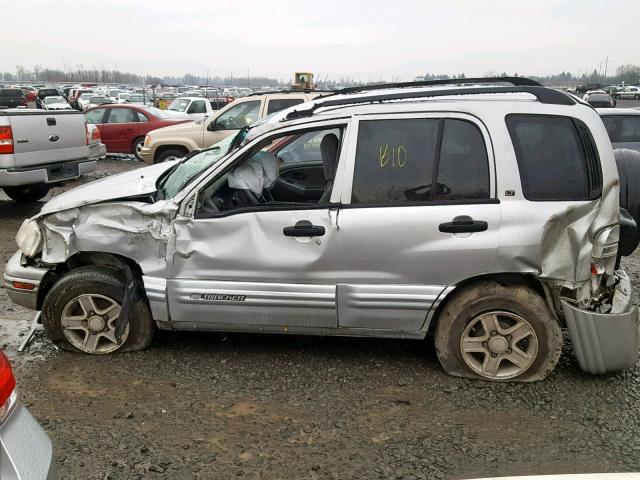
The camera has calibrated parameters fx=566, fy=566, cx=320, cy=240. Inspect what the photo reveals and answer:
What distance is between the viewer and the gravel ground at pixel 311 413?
2928 millimetres

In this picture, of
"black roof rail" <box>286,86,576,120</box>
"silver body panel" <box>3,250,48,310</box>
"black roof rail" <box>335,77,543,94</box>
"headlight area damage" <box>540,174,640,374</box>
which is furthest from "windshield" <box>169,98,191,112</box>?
"headlight area damage" <box>540,174,640,374</box>

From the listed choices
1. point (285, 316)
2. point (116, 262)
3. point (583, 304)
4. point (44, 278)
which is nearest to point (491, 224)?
point (583, 304)

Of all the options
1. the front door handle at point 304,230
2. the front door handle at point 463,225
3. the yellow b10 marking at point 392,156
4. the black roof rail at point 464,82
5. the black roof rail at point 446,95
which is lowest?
the front door handle at point 304,230

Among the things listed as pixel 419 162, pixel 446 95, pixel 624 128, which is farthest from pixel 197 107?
pixel 419 162

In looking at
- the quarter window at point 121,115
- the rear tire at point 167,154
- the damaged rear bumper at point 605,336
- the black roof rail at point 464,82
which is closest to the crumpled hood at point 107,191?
the black roof rail at point 464,82

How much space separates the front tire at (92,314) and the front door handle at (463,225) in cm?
213

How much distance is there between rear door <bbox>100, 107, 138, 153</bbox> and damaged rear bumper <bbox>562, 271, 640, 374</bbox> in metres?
13.5

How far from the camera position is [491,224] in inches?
135

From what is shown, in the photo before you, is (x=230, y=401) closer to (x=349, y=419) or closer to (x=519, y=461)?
(x=349, y=419)

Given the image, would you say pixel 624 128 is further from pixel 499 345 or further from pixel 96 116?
pixel 96 116

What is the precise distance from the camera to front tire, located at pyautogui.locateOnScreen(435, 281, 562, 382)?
3535 millimetres

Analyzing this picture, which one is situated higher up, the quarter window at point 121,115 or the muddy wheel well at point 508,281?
the quarter window at point 121,115

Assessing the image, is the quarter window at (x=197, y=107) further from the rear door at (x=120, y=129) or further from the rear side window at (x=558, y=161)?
the rear side window at (x=558, y=161)

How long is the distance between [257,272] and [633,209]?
8.77ft
